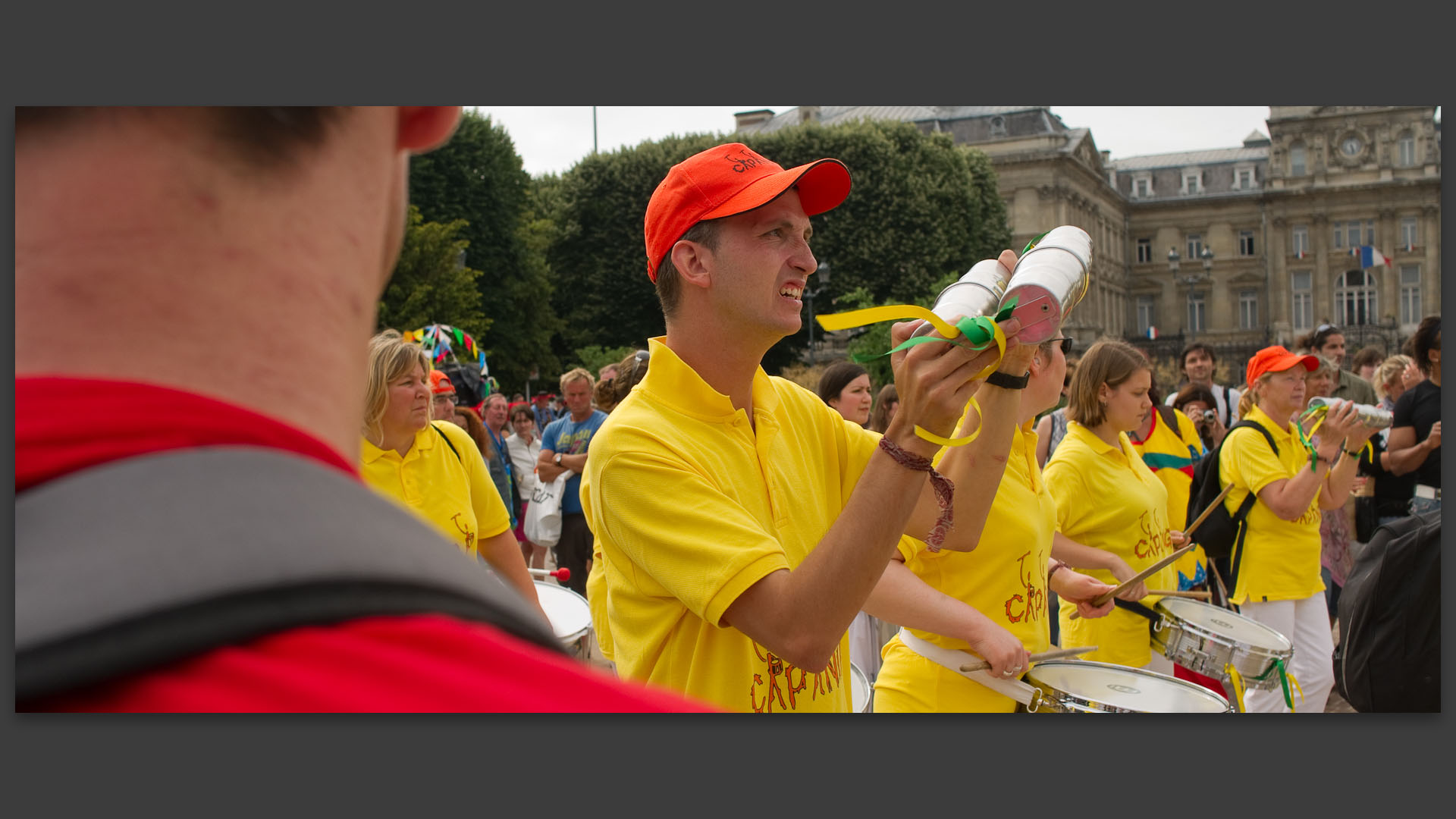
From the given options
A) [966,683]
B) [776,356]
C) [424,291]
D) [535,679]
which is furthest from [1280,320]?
[535,679]

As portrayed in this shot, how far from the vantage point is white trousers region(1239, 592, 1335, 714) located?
5.21 meters

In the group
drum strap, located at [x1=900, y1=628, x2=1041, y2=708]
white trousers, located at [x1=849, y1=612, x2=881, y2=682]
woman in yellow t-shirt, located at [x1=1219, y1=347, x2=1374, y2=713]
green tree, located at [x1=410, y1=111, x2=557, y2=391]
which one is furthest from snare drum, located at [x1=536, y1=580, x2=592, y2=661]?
green tree, located at [x1=410, y1=111, x2=557, y2=391]

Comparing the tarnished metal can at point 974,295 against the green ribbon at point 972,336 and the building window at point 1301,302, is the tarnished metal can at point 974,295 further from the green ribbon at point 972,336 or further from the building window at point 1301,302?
the building window at point 1301,302

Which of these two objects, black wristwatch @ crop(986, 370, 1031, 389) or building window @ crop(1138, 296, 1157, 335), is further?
building window @ crop(1138, 296, 1157, 335)

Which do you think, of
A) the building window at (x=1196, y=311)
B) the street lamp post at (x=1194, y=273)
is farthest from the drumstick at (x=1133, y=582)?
the building window at (x=1196, y=311)

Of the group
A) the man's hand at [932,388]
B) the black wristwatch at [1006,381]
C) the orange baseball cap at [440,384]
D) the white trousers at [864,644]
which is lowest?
the white trousers at [864,644]

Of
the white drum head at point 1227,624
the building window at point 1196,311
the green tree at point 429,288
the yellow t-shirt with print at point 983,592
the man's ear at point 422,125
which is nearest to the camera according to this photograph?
the man's ear at point 422,125

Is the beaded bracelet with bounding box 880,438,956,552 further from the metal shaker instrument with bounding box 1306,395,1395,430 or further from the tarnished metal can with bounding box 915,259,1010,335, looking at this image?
the metal shaker instrument with bounding box 1306,395,1395,430

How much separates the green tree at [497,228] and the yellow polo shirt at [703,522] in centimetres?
1227

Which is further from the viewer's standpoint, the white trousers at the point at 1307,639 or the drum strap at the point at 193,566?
the white trousers at the point at 1307,639

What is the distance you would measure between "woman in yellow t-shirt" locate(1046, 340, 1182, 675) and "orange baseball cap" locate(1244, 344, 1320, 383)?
1.17 meters

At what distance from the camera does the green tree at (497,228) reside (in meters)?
15.5

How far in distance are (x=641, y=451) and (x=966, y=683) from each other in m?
1.58

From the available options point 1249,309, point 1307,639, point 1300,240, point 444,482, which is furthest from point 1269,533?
point 1249,309
